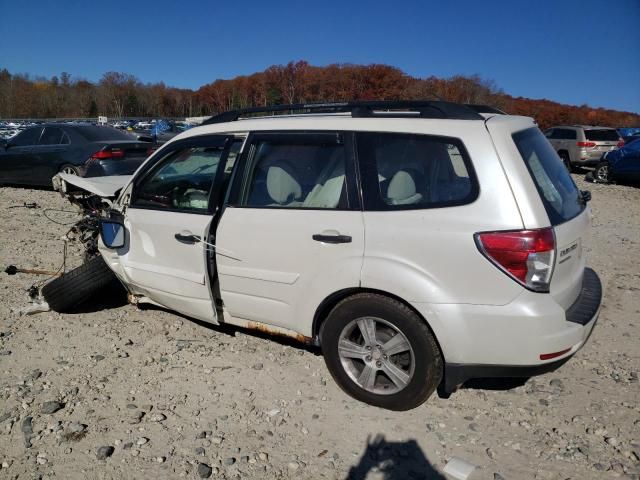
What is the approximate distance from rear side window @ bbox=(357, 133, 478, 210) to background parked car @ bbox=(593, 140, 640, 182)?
13.2m

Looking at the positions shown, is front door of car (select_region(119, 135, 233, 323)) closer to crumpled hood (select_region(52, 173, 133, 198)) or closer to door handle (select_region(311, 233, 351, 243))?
crumpled hood (select_region(52, 173, 133, 198))

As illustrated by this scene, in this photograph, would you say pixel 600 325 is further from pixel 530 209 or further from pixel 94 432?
pixel 94 432

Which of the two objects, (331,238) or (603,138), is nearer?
Result: (331,238)

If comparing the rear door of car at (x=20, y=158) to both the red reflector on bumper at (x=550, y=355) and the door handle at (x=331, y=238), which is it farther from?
the red reflector on bumper at (x=550, y=355)

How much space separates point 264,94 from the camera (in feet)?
273

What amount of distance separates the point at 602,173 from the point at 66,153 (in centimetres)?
1429

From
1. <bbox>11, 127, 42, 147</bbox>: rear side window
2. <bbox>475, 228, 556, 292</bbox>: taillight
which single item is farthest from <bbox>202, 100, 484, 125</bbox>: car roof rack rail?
<bbox>11, 127, 42, 147</bbox>: rear side window

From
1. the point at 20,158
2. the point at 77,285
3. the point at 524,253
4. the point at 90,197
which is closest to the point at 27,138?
the point at 20,158

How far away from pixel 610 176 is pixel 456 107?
13.6 meters

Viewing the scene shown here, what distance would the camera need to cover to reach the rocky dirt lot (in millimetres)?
2617

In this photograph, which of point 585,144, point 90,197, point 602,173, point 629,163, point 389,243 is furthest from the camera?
point 585,144

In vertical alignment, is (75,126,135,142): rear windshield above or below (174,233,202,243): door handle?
above

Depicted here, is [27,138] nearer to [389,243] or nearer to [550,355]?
[389,243]

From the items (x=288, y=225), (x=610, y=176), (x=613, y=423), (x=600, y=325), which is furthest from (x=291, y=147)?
(x=610, y=176)
